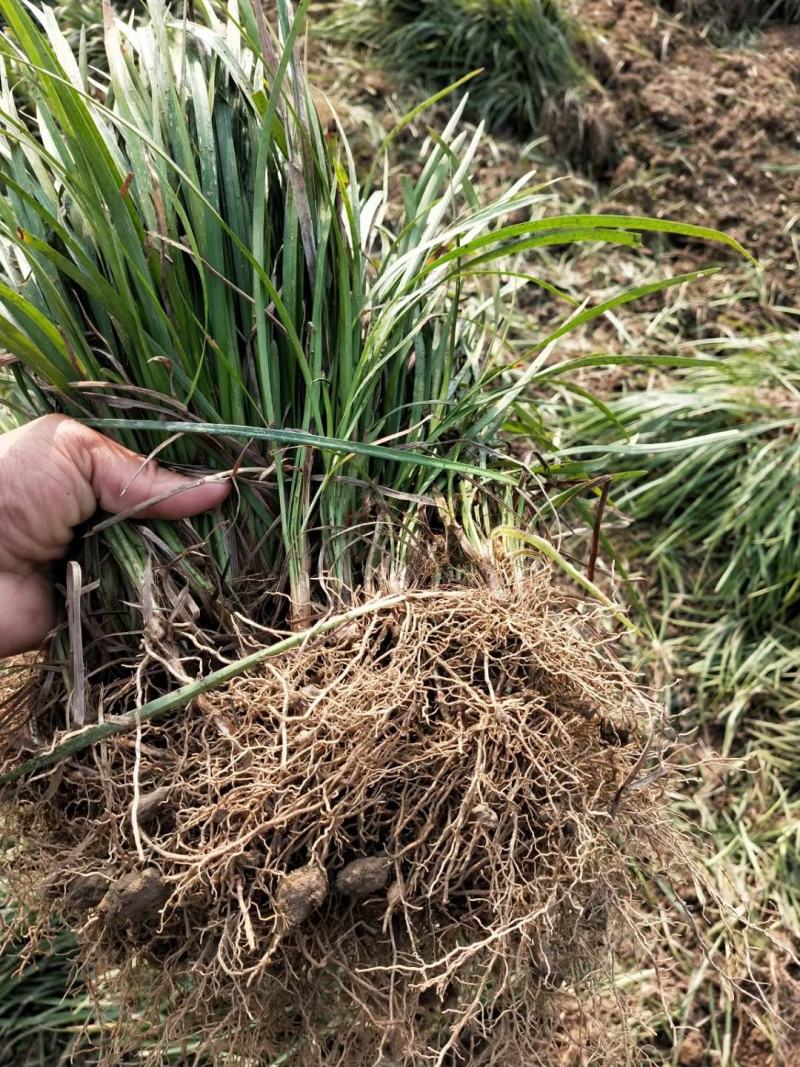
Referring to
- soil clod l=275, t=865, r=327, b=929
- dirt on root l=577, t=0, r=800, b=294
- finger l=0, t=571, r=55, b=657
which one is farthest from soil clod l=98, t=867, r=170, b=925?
dirt on root l=577, t=0, r=800, b=294

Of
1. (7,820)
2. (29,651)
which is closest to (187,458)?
(29,651)

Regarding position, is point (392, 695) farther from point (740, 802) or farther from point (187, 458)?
point (740, 802)

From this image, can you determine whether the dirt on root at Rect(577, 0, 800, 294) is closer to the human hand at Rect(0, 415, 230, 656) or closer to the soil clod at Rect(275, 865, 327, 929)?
the human hand at Rect(0, 415, 230, 656)

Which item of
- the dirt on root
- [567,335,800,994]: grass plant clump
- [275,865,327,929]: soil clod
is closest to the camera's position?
[275,865,327,929]: soil clod

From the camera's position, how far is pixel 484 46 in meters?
2.02

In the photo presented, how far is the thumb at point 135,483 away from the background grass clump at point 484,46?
143 centimetres

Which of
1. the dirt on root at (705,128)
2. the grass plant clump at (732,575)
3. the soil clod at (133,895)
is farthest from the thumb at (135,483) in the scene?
the dirt on root at (705,128)

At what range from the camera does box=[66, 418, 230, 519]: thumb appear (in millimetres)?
920

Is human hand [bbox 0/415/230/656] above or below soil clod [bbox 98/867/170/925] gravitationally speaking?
above

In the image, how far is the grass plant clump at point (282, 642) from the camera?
0.83 metres

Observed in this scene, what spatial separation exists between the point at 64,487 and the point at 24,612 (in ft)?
0.58

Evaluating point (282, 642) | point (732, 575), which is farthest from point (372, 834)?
point (732, 575)

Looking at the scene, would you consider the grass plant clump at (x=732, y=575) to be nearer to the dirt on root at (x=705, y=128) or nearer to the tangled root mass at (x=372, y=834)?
the dirt on root at (x=705, y=128)

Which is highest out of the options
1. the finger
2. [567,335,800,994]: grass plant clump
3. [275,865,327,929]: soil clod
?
the finger
